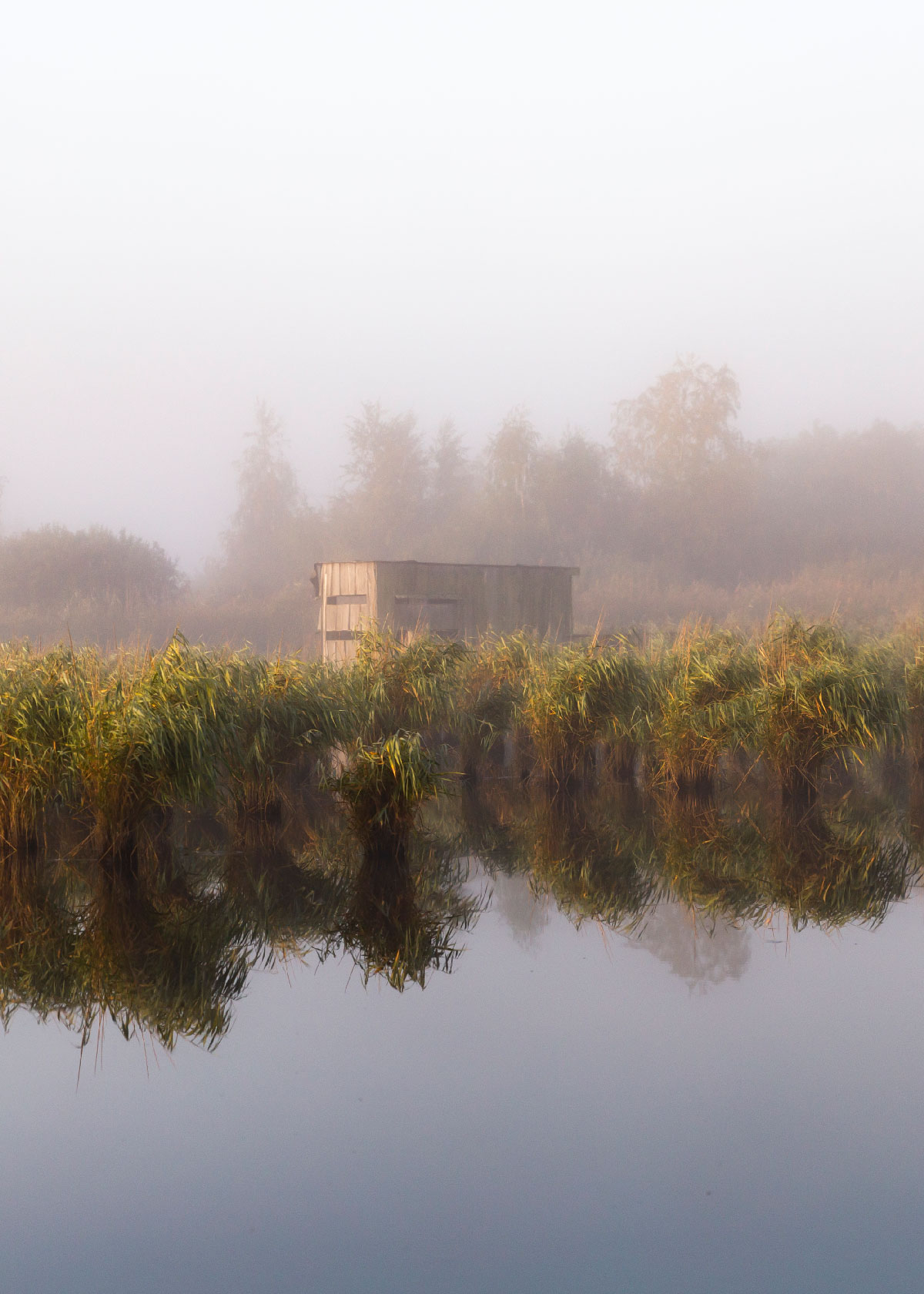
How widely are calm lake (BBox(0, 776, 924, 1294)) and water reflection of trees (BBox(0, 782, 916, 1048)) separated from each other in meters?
0.03

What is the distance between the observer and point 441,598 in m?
19.7

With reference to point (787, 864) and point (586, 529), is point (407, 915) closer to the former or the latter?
point (787, 864)

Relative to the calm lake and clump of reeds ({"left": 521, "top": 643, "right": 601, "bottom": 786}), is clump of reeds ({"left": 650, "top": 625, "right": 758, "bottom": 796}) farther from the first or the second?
the calm lake

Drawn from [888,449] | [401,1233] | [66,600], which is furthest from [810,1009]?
[888,449]

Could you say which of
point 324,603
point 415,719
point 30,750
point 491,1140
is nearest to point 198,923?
point 30,750

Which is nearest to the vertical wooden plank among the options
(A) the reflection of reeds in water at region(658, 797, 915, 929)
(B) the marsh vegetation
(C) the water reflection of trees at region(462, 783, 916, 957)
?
(B) the marsh vegetation

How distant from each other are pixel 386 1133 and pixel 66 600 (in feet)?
106

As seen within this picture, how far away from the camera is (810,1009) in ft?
13.8

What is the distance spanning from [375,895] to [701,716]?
4.75 meters

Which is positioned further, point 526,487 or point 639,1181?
point 526,487

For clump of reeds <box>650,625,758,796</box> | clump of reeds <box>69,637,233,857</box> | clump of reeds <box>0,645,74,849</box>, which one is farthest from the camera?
clump of reeds <box>650,625,758,796</box>

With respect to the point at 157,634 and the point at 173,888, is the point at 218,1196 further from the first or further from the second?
the point at 157,634

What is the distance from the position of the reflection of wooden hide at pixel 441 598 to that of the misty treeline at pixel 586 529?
9.11 meters

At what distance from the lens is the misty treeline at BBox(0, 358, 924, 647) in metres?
31.9
